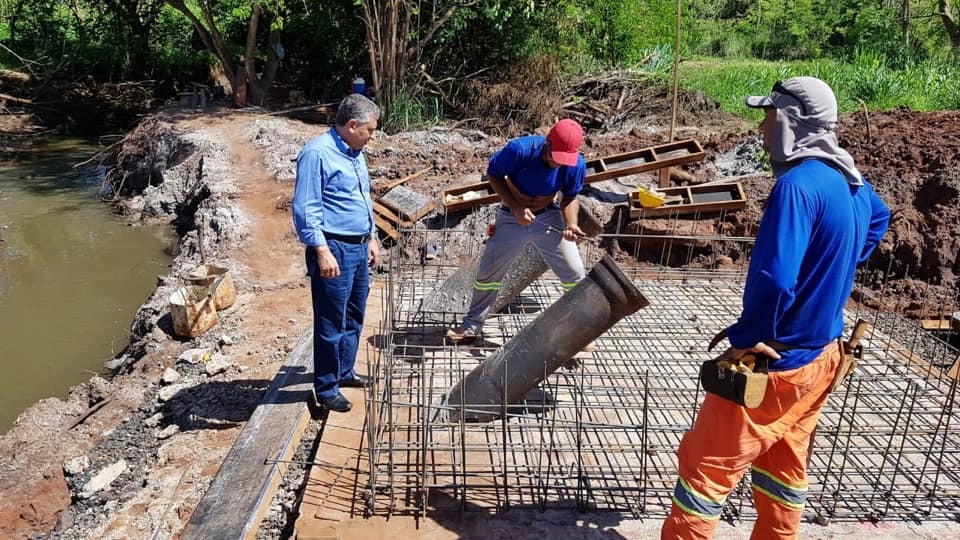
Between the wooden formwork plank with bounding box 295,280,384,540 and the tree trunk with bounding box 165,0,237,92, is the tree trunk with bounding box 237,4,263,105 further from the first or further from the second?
the wooden formwork plank with bounding box 295,280,384,540

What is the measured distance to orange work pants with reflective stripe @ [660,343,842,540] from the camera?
2.37 meters

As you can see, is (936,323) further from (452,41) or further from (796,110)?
(452,41)

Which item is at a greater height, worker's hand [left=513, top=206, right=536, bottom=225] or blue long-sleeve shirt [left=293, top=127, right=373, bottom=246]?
blue long-sleeve shirt [left=293, top=127, right=373, bottom=246]

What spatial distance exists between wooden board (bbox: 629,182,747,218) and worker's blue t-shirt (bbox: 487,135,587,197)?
2.97 metres

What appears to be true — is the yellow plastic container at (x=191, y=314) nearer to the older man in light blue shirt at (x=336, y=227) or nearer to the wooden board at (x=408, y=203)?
the older man in light blue shirt at (x=336, y=227)

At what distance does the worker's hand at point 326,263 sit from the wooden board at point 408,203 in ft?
12.4

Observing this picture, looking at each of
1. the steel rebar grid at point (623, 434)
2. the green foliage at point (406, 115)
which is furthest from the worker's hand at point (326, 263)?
the green foliage at point (406, 115)

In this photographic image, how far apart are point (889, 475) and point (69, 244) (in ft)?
31.9

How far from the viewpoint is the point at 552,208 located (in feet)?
15.0

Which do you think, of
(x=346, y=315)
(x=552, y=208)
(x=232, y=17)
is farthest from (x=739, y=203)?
(x=232, y=17)

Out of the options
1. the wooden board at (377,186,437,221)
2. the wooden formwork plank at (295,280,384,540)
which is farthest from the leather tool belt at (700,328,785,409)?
the wooden board at (377,186,437,221)

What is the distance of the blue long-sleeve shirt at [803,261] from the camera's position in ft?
7.01

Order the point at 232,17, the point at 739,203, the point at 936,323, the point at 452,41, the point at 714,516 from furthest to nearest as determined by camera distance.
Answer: the point at 232,17
the point at 452,41
the point at 739,203
the point at 936,323
the point at 714,516

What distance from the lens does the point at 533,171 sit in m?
4.37
